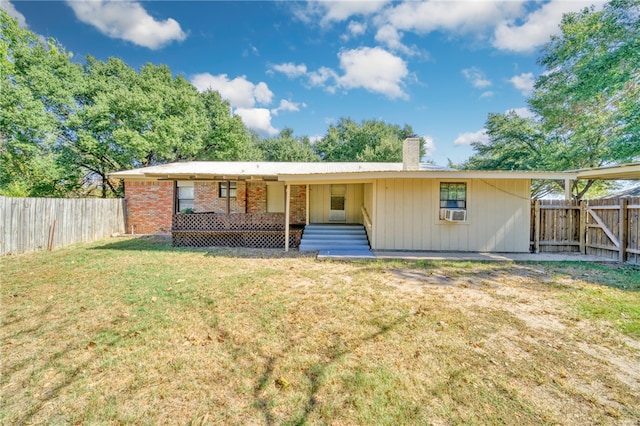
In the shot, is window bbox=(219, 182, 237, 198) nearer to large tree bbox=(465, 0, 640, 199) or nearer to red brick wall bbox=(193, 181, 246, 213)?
red brick wall bbox=(193, 181, 246, 213)

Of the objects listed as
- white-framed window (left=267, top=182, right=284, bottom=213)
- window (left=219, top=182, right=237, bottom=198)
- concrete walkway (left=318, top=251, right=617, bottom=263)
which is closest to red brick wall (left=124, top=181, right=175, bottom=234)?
window (left=219, top=182, right=237, bottom=198)

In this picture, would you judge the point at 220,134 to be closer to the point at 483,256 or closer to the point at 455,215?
the point at 455,215

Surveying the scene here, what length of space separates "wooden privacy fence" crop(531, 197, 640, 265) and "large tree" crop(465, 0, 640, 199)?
15.5 feet

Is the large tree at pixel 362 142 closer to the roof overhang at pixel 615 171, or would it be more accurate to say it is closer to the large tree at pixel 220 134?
the large tree at pixel 220 134

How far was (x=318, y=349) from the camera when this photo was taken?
3.22 meters

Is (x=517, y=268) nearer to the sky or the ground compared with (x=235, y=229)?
nearer to the ground

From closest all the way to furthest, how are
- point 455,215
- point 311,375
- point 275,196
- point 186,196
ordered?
point 311,375 < point 455,215 < point 275,196 < point 186,196

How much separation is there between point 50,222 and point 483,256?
14.0 metres

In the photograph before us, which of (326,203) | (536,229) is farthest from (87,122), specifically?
(536,229)

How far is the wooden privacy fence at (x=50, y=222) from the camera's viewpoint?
8047 mm

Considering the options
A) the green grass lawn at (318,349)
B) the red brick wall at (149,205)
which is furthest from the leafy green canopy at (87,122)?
the green grass lawn at (318,349)

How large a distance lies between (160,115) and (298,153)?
1400 cm

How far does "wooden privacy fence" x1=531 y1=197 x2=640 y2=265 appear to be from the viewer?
7719mm

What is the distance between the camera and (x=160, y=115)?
18578 millimetres
